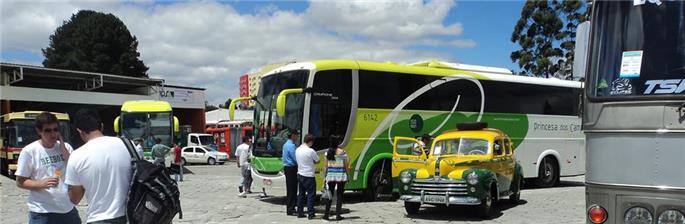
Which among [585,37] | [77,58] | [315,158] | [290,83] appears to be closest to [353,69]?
[290,83]

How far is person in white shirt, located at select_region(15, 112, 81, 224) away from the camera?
5.30 m

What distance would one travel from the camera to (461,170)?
11703mm

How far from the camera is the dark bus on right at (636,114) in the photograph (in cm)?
428

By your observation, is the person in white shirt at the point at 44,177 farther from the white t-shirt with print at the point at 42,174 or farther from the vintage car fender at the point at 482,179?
the vintage car fender at the point at 482,179

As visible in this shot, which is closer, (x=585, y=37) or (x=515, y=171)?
(x=585, y=37)

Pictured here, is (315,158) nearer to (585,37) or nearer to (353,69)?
(353,69)

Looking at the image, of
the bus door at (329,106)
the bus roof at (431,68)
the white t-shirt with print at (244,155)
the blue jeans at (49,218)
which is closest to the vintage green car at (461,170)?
the bus door at (329,106)

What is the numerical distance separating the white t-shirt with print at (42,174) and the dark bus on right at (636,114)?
457 centimetres

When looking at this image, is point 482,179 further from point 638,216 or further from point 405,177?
point 638,216

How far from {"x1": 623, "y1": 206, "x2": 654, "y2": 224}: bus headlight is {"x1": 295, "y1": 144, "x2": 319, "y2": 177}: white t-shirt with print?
25.2ft

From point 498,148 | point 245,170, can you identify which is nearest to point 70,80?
point 245,170

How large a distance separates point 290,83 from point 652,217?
35.5ft

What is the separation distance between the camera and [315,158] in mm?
11680

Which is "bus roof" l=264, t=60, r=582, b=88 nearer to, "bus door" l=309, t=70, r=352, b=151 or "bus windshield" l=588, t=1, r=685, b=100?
"bus door" l=309, t=70, r=352, b=151
